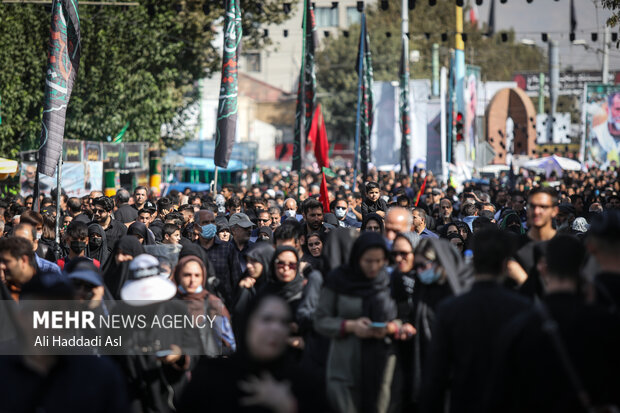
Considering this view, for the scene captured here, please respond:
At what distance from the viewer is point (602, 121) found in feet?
141

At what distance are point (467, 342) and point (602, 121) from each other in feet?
132

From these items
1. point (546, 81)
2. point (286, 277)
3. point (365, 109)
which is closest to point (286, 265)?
point (286, 277)

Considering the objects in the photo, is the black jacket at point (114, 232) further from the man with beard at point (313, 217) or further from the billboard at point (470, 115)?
the billboard at point (470, 115)

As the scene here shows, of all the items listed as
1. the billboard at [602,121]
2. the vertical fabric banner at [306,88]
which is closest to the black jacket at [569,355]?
the vertical fabric banner at [306,88]

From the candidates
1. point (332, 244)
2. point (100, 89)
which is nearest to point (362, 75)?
point (100, 89)

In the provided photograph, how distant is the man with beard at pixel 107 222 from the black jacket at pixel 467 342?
6.69m

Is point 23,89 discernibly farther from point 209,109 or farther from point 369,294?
point 209,109

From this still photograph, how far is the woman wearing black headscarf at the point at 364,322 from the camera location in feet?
19.3

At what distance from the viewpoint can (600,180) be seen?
29500mm

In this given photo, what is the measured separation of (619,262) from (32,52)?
25054 mm

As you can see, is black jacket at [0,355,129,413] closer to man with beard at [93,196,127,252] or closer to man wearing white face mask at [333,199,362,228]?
man with beard at [93,196,127,252]

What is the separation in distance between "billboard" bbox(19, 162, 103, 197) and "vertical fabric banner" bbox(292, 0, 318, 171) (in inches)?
241

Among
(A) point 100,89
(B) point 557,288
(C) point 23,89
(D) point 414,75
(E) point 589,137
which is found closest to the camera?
(B) point 557,288

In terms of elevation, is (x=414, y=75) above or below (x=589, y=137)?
above
